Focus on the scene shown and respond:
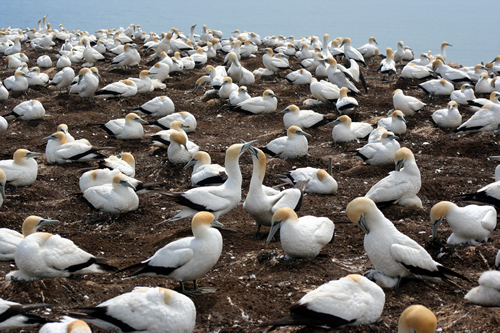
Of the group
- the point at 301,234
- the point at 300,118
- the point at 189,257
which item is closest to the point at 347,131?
the point at 300,118

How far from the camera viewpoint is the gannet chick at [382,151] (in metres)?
8.72

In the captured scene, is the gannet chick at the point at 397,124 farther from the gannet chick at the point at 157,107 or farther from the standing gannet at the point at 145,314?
the standing gannet at the point at 145,314

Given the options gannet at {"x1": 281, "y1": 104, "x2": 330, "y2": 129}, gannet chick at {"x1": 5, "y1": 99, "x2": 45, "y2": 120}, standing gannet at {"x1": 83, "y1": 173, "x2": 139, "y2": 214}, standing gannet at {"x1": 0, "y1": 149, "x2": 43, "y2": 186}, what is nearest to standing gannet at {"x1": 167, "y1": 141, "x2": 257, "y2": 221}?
standing gannet at {"x1": 83, "y1": 173, "x2": 139, "y2": 214}

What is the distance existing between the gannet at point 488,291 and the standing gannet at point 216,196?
319cm

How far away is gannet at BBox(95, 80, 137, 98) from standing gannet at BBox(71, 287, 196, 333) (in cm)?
1027

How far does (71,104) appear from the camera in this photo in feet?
44.9

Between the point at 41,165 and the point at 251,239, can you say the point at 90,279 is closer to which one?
the point at 251,239

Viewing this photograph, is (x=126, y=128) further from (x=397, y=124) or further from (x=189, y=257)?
(x=189, y=257)

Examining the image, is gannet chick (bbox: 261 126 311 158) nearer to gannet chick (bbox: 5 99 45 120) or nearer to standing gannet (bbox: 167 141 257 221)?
standing gannet (bbox: 167 141 257 221)

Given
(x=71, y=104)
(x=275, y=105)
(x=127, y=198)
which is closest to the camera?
(x=127, y=198)

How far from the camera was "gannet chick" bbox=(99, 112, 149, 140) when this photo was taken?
1076 centimetres

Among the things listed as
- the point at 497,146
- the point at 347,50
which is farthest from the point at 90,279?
the point at 347,50

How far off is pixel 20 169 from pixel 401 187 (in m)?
5.68

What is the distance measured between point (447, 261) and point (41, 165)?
726 cm
